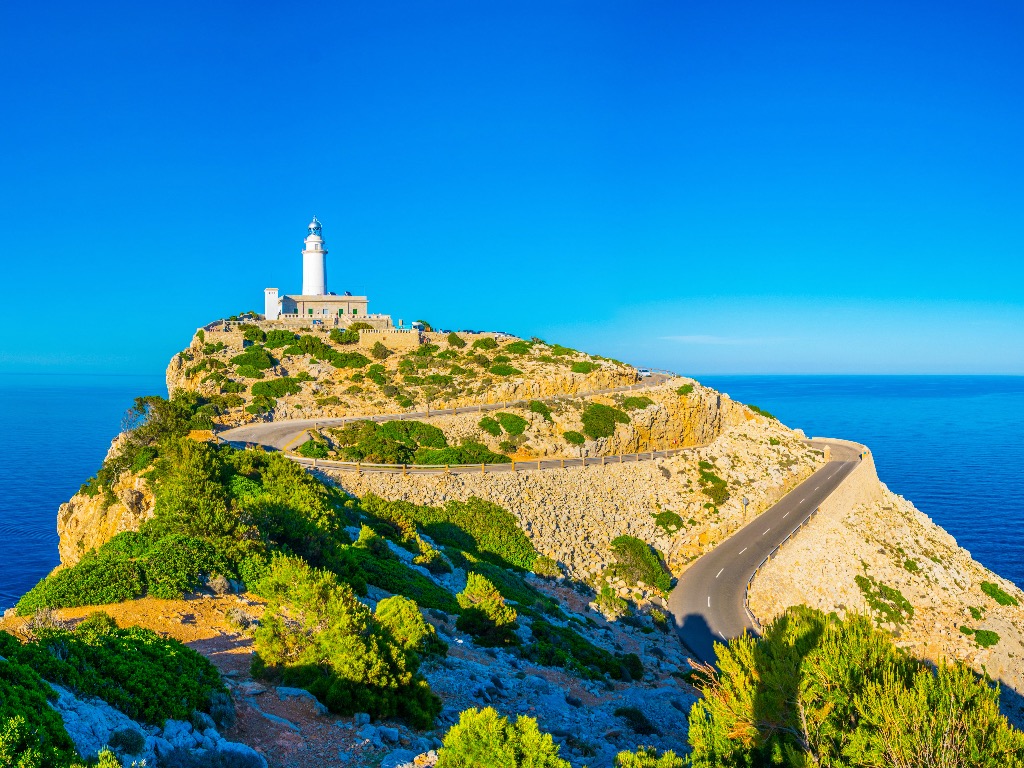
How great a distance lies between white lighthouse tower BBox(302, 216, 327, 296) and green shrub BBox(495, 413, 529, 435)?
111 feet

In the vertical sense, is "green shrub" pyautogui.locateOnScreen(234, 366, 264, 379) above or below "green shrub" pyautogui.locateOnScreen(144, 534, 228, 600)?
above

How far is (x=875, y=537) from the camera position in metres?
39.0

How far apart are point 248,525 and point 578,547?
830 inches

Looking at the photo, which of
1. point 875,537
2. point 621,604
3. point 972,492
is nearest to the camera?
point 621,604

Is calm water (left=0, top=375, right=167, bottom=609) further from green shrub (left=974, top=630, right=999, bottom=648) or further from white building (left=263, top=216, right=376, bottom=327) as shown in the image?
green shrub (left=974, top=630, right=999, bottom=648)

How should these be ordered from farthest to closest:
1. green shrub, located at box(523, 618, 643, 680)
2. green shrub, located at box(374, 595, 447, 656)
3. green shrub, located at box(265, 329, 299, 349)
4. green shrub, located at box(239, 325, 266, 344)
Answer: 1. green shrub, located at box(239, 325, 266, 344)
2. green shrub, located at box(265, 329, 299, 349)
3. green shrub, located at box(523, 618, 643, 680)
4. green shrub, located at box(374, 595, 447, 656)

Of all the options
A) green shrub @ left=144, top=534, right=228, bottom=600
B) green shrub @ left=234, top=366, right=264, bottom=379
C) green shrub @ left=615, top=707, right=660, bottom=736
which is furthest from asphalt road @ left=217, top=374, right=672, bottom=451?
green shrub @ left=615, top=707, right=660, bottom=736

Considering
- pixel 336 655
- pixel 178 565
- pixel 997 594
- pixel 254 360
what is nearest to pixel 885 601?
pixel 997 594

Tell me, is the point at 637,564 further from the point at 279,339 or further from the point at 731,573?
the point at 279,339

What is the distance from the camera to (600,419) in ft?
154

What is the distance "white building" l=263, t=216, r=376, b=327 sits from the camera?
6244cm

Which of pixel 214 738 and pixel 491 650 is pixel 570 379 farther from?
pixel 214 738

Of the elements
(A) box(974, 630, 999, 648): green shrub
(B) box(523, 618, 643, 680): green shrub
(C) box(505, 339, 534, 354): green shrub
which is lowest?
(A) box(974, 630, 999, 648): green shrub

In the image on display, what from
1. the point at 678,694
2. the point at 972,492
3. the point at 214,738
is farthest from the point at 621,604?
the point at 972,492
